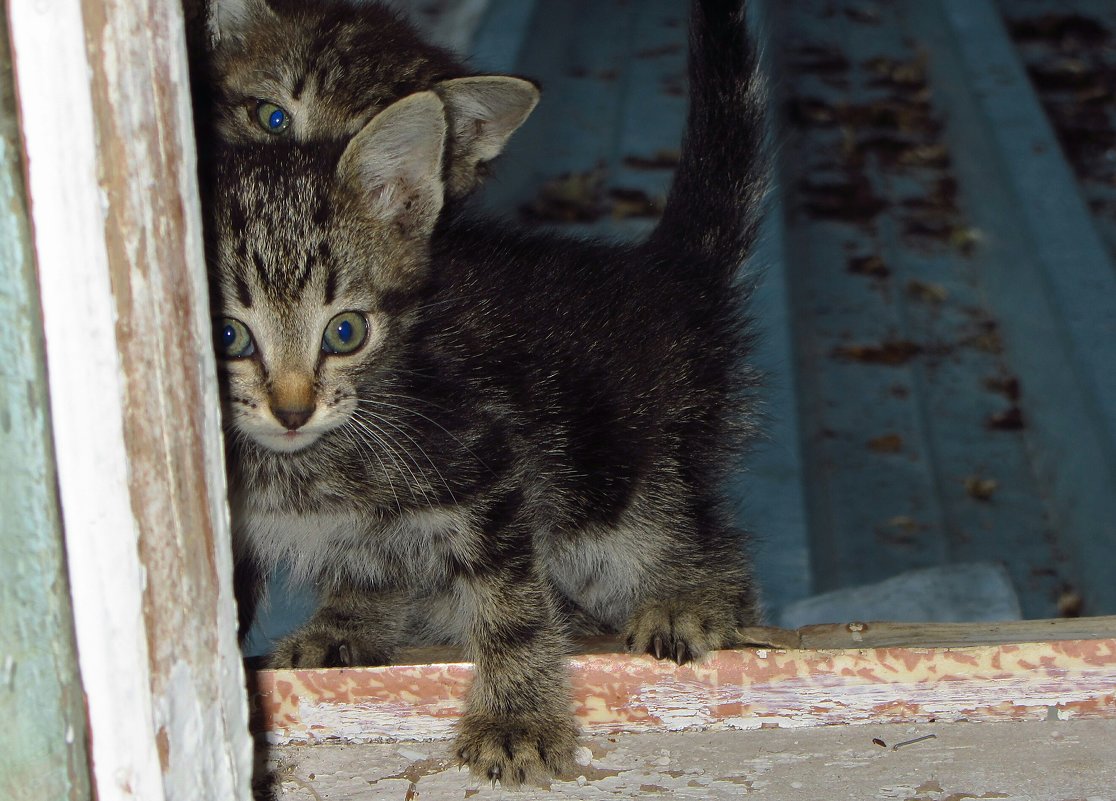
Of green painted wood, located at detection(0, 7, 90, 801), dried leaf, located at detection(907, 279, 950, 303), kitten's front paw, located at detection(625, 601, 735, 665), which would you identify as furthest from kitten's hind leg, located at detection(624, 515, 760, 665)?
dried leaf, located at detection(907, 279, 950, 303)

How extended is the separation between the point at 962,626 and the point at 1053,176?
2938 mm

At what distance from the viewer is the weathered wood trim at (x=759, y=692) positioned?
1669mm

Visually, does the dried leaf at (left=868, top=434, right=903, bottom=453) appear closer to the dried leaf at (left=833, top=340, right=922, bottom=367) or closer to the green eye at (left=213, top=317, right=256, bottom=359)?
the dried leaf at (left=833, top=340, right=922, bottom=367)

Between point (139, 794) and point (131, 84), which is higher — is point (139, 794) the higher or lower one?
the lower one

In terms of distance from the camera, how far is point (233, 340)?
1717mm

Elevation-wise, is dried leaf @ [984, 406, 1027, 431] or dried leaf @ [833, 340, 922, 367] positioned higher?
dried leaf @ [833, 340, 922, 367]

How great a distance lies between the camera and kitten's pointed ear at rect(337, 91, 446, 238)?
185cm

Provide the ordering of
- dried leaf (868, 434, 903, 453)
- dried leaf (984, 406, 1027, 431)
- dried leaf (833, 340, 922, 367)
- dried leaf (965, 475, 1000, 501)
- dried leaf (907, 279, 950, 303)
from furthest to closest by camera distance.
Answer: dried leaf (907, 279, 950, 303)
dried leaf (833, 340, 922, 367)
dried leaf (984, 406, 1027, 431)
dried leaf (868, 434, 903, 453)
dried leaf (965, 475, 1000, 501)

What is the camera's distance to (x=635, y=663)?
179cm

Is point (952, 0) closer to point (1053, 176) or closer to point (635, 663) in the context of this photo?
point (1053, 176)

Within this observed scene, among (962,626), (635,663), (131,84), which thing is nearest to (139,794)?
(131,84)

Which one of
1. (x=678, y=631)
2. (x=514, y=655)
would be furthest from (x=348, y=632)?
(x=678, y=631)

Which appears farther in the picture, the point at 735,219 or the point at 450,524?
the point at 735,219

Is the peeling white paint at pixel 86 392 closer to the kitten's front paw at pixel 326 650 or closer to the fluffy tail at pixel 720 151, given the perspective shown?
the kitten's front paw at pixel 326 650
